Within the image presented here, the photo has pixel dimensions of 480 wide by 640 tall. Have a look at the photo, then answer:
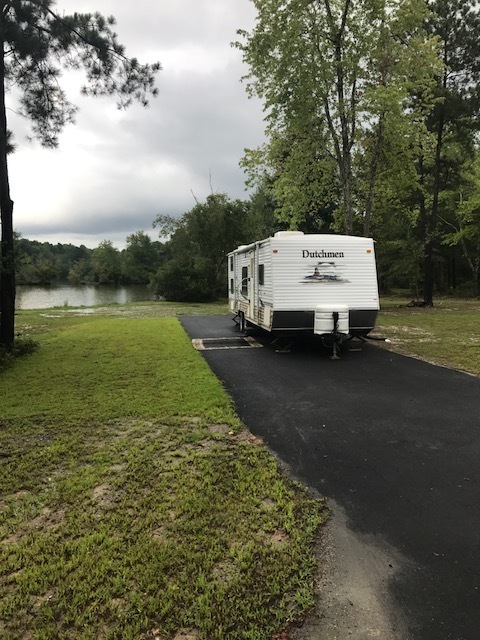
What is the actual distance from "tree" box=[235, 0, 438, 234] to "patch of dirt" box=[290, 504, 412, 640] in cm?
1400

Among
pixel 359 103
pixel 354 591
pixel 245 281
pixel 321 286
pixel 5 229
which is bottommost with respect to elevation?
pixel 354 591

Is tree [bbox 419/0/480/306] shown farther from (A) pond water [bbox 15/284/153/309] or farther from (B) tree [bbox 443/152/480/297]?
(A) pond water [bbox 15/284/153/309]

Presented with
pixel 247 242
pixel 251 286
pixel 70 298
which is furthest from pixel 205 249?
pixel 251 286

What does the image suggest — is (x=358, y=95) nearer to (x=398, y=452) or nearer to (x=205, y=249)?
(x=398, y=452)

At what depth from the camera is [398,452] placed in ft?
13.5

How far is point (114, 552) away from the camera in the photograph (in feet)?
8.57

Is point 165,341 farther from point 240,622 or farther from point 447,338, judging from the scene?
point 240,622

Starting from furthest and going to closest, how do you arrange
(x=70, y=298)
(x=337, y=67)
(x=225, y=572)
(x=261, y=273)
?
(x=70, y=298) → (x=337, y=67) → (x=261, y=273) → (x=225, y=572)

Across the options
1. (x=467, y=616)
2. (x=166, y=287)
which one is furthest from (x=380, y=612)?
(x=166, y=287)

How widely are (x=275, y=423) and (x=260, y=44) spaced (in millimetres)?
15096

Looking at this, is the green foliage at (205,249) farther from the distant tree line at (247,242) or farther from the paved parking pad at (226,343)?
the paved parking pad at (226,343)

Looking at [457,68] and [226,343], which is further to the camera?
[457,68]

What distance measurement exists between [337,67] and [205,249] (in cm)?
2351

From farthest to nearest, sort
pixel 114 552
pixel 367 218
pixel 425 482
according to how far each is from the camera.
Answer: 1. pixel 367 218
2. pixel 425 482
3. pixel 114 552
